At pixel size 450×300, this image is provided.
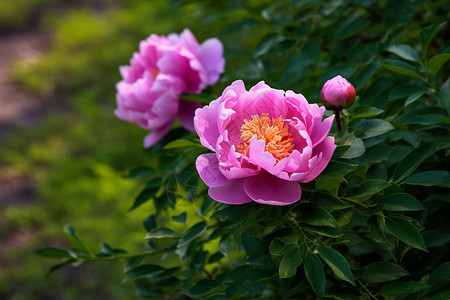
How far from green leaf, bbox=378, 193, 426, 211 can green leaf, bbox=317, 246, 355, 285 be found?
9 cm

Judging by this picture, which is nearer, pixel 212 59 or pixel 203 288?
pixel 203 288

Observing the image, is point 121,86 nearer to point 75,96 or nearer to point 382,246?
point 382,246

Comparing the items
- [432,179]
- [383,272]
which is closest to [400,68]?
[432,179]

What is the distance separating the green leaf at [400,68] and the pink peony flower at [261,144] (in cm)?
21

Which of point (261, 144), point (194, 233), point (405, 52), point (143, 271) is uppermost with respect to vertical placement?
point (261, 144)

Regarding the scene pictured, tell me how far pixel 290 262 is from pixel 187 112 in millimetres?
489

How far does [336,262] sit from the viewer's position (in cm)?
68

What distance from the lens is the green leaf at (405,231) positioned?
69cm

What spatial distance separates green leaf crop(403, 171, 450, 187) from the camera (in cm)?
74

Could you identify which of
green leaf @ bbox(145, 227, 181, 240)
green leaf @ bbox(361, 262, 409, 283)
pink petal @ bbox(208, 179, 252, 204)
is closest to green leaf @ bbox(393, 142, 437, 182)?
green leaf @ bbox(361, 262, 409, 283)

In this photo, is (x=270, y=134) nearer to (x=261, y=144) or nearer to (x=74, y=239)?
(x=261, y=144)

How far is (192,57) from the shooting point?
109cm

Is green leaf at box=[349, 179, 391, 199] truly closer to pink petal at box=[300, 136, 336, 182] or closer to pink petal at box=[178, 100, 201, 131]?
pink petal at box=[300, 136, 336, 182]

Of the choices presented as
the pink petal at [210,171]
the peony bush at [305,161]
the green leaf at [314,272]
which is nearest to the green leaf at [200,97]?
the peony bush at [305,161]
